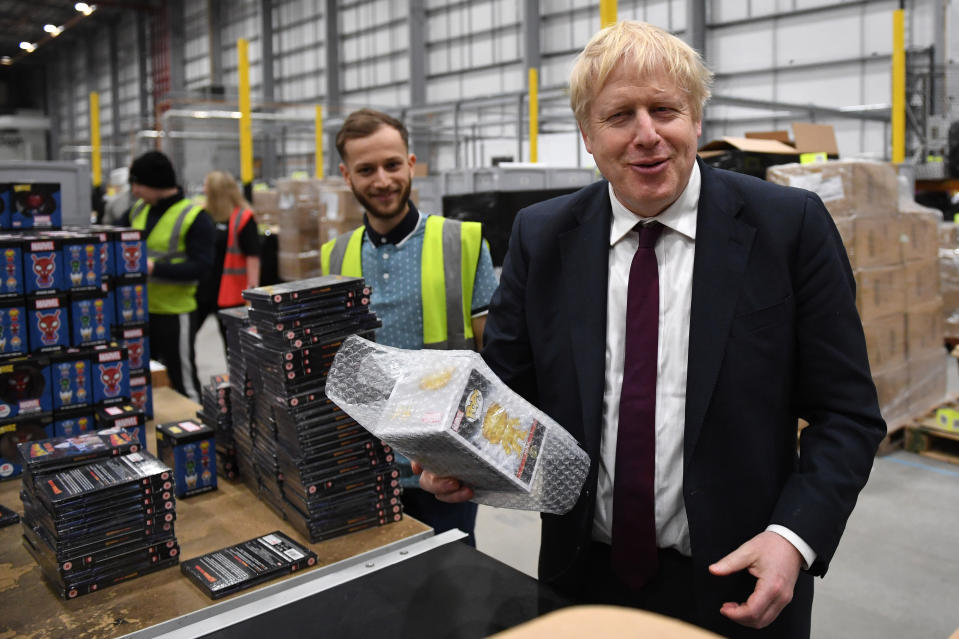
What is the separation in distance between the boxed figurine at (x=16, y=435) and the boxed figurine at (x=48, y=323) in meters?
0.20

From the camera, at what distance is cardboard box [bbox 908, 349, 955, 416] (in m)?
5.19

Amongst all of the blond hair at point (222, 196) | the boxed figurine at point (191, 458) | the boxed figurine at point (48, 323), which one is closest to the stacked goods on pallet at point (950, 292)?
the blond hair at point (222, 196)

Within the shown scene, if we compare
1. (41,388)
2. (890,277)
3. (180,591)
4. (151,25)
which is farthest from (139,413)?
(151,25)

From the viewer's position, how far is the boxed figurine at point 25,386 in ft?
7.43

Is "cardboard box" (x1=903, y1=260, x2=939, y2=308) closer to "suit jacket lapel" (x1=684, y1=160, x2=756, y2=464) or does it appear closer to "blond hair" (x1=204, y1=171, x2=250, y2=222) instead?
"suit jacket lapel" (x1=684, y1=160, x2=756, y2=464)

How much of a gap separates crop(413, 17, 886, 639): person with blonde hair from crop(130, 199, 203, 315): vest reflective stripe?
339 centimetres

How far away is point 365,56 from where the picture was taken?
61.8 ft

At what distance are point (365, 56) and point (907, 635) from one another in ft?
59.1

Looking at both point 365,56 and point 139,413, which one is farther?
point 365,56

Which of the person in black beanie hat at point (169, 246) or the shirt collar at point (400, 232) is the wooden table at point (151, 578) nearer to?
the shirt collar at point (400, 232)

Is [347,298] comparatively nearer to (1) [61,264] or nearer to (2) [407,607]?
(2) [407,607]

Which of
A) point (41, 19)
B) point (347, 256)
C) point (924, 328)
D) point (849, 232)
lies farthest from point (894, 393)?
point (41, 19)

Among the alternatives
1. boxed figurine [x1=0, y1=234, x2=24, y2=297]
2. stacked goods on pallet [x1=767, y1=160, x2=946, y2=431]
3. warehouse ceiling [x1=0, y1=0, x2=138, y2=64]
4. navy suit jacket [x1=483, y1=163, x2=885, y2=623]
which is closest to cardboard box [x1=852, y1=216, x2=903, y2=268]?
stacked goods on pallet [x1=767, y1=160, x2=946, y2=431]

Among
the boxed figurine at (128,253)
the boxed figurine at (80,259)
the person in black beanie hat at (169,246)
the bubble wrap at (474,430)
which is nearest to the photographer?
the bubble wrap at (474,430)
